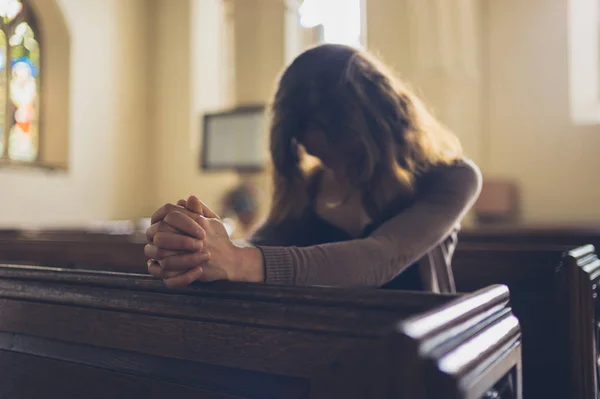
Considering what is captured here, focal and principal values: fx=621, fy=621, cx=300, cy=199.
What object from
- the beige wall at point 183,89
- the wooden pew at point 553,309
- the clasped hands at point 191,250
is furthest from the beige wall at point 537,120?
the clasped hands at point 191,250

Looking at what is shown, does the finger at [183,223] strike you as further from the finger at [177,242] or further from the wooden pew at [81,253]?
the wooden pew at [81,253]

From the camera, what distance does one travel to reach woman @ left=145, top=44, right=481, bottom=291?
1.24 m

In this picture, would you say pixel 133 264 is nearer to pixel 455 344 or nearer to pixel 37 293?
pixel 37 293

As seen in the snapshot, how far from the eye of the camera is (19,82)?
19.1 ft

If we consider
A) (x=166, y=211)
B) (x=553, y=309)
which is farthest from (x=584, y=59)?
(x=166, y=211)

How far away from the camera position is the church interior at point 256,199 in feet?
2.43

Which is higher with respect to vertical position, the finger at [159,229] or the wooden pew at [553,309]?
the finger at [159,229]

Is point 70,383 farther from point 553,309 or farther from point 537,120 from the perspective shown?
point 537,120

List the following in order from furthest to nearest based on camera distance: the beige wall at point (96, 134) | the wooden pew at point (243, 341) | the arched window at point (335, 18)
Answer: the arched window at point (335, 18) < the beige wall at point (96, 134) < the wooden pew at point (243, 341)

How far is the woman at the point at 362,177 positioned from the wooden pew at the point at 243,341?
0.32 m

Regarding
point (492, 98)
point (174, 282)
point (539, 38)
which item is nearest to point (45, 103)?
point (492, 98)

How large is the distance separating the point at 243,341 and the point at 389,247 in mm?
505

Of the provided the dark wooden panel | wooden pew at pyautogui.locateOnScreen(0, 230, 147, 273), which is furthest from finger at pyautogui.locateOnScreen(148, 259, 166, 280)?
wooden pew at pyautogui.locateOnScreen(0, 230, 147, 273)

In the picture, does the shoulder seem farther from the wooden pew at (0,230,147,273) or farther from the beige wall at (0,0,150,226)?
the beige wall at (0,0,150,226)
